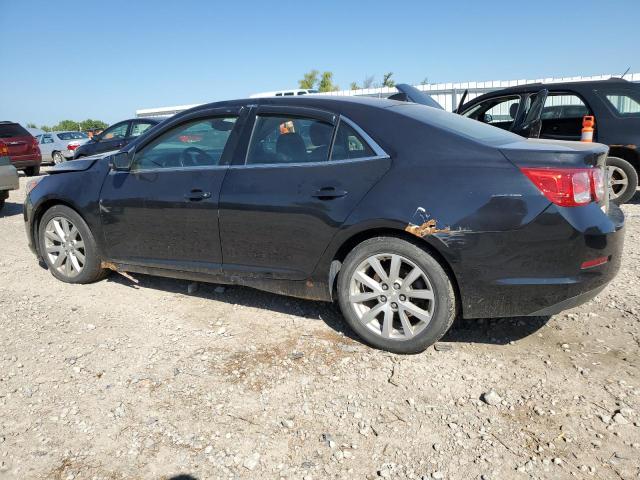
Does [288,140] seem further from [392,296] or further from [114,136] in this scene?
[114,136]

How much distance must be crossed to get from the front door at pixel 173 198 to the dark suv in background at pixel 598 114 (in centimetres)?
459

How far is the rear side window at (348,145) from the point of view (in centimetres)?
322

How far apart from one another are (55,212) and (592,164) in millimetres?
4263

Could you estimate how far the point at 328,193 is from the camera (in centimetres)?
322

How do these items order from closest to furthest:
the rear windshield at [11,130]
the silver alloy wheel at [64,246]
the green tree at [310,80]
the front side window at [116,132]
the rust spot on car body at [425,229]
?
the rust spot on car body at [425,229]
the silver alloy wheel at [64,246]
the front side window at [116,132]
the rear windshield at [11,130]
the green tree at [310,80]

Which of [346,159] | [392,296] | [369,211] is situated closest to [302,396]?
[392,296]

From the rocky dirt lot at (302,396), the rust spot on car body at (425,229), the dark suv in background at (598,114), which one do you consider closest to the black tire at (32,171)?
the rocky dirt lot at (302,396)

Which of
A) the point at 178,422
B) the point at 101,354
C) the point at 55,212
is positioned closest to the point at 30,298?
the point at 55,212

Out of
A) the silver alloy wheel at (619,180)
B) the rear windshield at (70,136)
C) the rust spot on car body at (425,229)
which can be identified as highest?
the rear windshield at (70,136)

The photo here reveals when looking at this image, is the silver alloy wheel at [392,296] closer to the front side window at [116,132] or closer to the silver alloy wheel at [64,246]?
the silver alloy wheel at [64,246]

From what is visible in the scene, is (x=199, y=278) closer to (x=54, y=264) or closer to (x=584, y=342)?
(x=54, y=264)

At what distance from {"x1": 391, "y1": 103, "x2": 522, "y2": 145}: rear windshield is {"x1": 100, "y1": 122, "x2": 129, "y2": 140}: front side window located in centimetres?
1209

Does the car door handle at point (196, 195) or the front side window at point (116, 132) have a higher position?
the front side window at point (116, 132)

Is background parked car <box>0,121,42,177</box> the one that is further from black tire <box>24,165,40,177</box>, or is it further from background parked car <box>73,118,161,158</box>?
background parked car <box>73,118,161,158</box>
